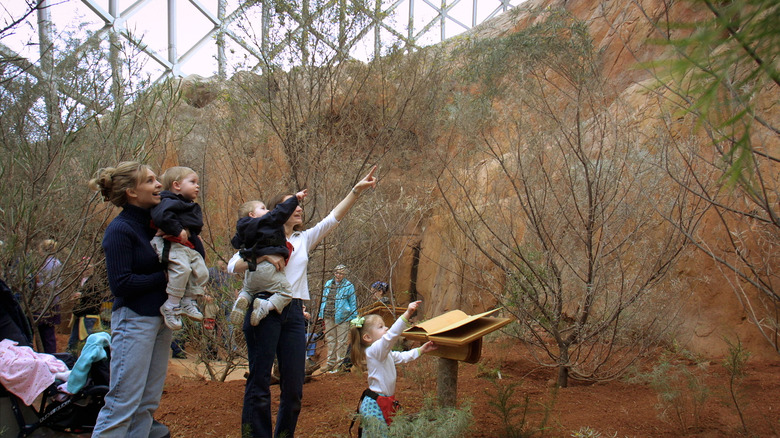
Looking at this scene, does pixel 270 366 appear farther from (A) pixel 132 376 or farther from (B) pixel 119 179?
(B) pixel 119 179

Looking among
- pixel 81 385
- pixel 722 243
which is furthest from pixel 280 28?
pixel 722 243

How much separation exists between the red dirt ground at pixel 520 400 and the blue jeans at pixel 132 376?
43.9 inches

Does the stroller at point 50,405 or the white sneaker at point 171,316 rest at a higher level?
the white sneaker at point 171,316

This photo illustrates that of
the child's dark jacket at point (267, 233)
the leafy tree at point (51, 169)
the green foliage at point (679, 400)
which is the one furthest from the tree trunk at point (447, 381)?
the leafy tree at point (51, 169)

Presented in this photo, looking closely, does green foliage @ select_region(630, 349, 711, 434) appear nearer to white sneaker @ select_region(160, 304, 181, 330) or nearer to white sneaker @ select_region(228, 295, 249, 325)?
white sneaker @ select_region(228, 295, 249, 325)

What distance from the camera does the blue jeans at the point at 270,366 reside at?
2.93 m

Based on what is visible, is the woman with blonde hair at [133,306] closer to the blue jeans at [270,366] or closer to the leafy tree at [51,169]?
the blue jeans at [270,366]

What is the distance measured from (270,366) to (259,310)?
1.19 ft

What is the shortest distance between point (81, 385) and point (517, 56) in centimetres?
646

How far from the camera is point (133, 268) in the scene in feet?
8.64

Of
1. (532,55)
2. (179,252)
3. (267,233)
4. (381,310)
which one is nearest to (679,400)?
(381,310)

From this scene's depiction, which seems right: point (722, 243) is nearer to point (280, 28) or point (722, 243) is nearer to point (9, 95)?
point (280, 28)

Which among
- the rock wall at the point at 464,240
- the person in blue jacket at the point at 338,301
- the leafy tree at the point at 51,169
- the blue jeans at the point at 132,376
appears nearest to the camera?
the blue jeans at the point at 132,376

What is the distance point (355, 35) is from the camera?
5.41 meters
